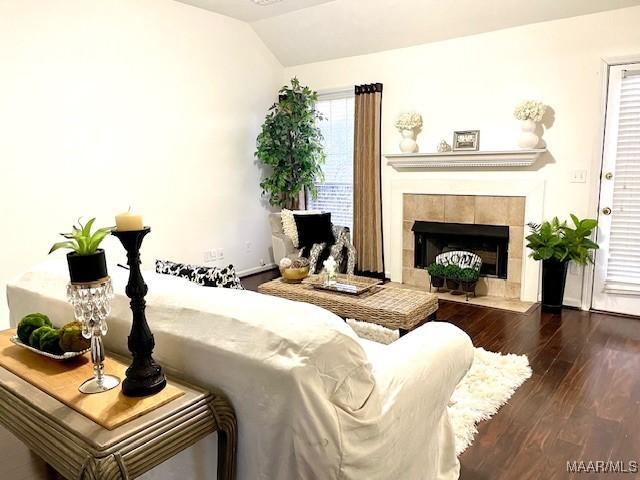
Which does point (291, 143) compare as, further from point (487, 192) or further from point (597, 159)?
point (597, 159)

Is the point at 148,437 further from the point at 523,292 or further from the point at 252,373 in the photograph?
the point at 523,292

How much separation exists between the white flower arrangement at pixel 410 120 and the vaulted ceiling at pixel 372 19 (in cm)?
78

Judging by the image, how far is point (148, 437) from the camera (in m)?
1.15

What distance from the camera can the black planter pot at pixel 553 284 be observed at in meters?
4.14

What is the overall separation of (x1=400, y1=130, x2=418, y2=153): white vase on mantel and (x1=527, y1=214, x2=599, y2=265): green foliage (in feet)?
5.16

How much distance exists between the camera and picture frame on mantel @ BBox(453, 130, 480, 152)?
15.3 feet

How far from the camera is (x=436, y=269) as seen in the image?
15.5 ft

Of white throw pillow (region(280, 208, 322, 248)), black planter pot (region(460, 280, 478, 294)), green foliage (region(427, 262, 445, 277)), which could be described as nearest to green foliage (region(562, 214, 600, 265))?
black planter pot (region(460, 280, 478, 294))

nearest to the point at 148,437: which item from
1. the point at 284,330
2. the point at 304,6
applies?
the point at 284,330

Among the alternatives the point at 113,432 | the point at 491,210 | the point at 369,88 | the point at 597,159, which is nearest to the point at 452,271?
the point at 491,210

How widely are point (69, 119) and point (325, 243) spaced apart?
2672 millimetres

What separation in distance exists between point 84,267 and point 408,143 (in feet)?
13.8

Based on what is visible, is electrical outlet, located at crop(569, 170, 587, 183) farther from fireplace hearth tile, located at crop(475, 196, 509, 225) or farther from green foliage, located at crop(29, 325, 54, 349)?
green foliage, located at crop(29, 325, 54, 349)

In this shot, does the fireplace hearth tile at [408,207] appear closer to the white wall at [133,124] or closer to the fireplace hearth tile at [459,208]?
the fireplace hearth tile at [459,208]
